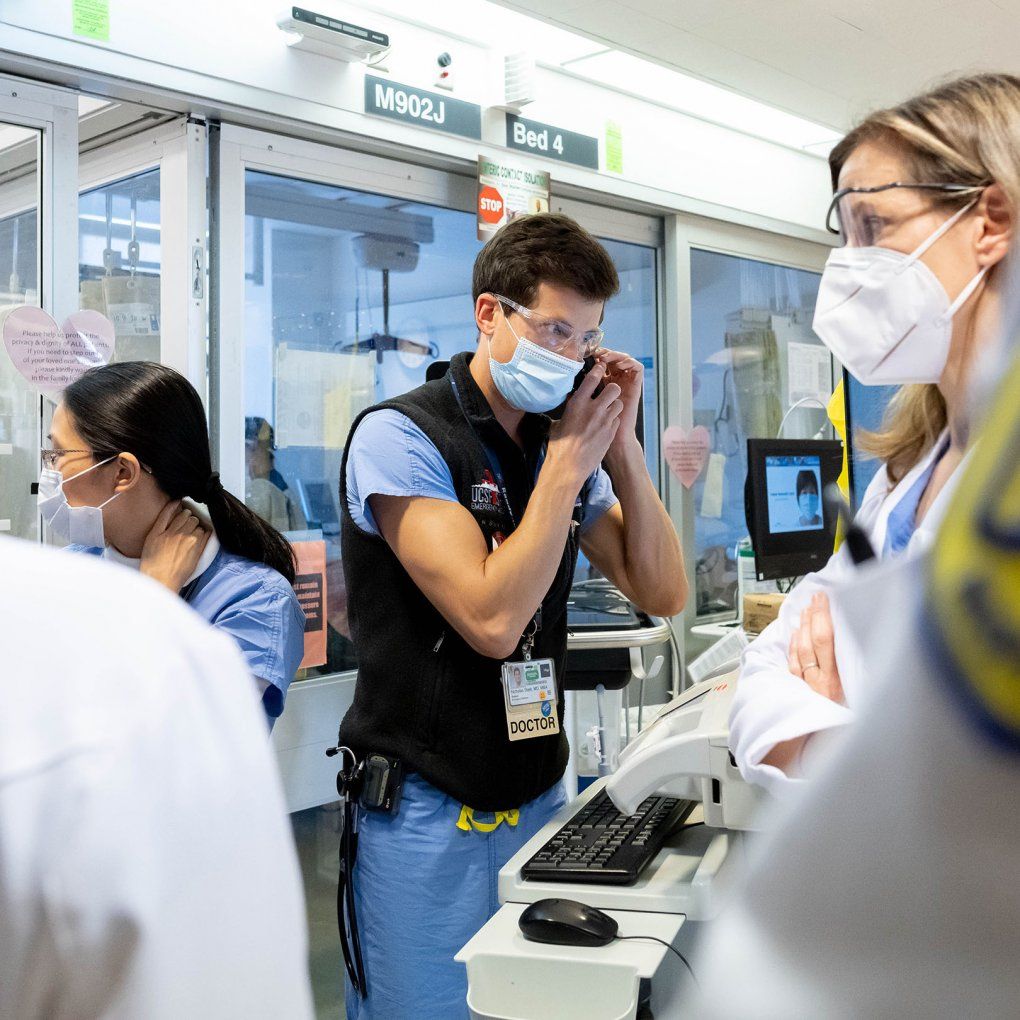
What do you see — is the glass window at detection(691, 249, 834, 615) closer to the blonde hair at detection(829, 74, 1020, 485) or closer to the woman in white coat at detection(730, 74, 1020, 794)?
the woman in white coat at detection(730, 74, 1020, 794)

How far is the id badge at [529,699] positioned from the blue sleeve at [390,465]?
0.97ft

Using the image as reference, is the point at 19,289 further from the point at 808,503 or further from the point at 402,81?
the point at 808,503

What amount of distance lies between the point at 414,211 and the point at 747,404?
1.78 metres

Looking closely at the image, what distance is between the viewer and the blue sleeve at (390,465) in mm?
1592

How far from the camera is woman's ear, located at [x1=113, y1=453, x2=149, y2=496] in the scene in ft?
6.20

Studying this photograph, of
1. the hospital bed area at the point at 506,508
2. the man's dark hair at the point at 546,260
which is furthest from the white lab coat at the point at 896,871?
the man's dark hair at the point at 546,260

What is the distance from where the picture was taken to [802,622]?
119 centimetres

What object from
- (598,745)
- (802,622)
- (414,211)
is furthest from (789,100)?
(802,622)

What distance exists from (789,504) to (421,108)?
1.62 m

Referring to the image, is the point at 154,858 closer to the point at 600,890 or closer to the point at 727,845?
the point at 600,890

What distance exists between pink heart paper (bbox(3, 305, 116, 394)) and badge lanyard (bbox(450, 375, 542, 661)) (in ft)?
3.51

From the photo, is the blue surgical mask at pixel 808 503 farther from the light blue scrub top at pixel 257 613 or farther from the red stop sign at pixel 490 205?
the light blue scrub top at pixel 257 613

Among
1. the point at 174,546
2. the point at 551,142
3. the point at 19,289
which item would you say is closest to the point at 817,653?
the point at 174,546

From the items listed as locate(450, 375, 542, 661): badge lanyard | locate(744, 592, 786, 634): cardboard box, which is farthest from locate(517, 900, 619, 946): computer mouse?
locate(744, 592, 786, 634): cardboard box
